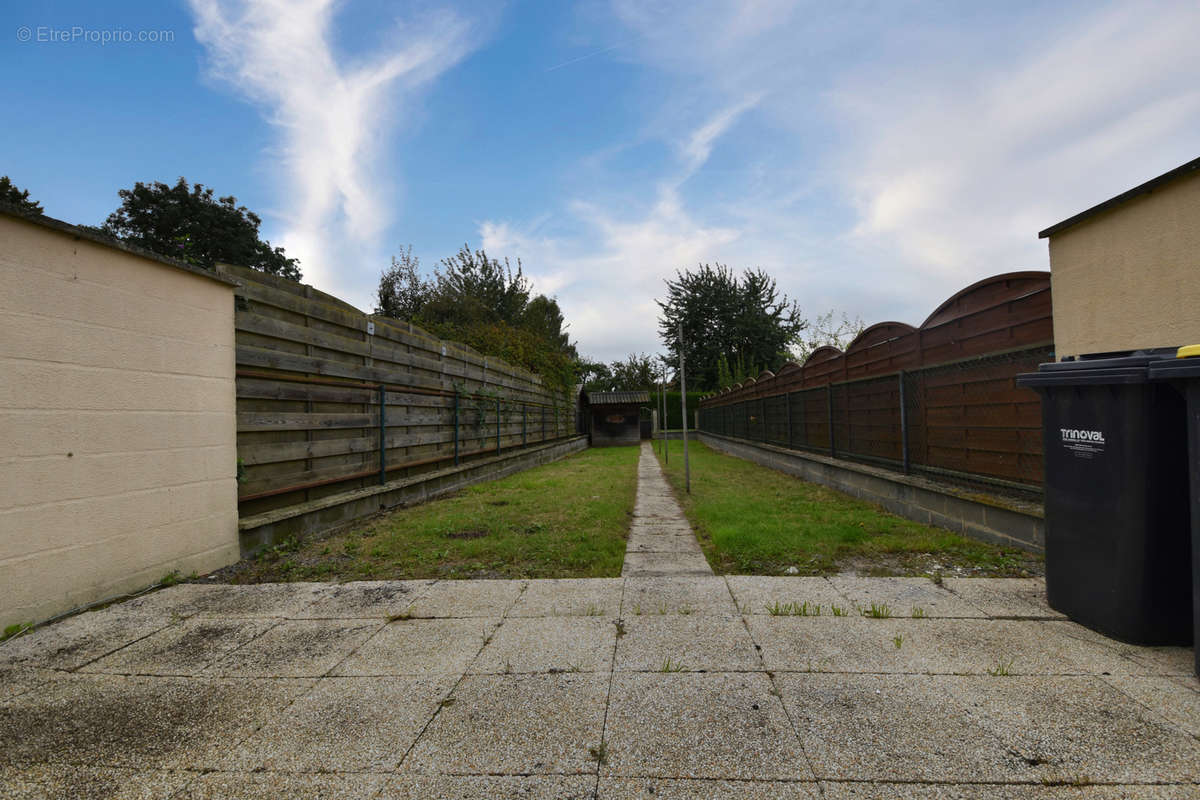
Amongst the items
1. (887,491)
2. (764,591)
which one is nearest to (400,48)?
(764,591)

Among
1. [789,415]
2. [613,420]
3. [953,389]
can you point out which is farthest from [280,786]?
[613,420]

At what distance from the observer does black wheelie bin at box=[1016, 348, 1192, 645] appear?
2236 millimetres

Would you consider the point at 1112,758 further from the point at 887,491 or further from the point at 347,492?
the point at 347,492

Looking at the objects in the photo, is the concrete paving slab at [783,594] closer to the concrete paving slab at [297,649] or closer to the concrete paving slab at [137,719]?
the concrete paving slab at [297,649]

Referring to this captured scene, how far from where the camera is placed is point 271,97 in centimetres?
618

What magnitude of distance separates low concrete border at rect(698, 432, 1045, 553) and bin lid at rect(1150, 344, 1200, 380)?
2016 millimetres

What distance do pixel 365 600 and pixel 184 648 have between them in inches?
36.4

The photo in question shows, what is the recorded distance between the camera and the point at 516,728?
1761 millimetres

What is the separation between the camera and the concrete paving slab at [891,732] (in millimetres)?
1502

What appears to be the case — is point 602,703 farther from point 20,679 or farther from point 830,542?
point 830,542

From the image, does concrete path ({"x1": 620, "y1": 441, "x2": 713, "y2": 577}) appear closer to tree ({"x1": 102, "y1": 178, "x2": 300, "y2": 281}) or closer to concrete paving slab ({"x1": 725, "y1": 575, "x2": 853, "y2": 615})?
concrete paving slab ({"x1": 725, "y1": 575, "x2": 853, "y2": 615})

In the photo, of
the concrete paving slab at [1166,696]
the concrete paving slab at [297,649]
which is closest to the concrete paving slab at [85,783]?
the concrete paving slab at [297,649]

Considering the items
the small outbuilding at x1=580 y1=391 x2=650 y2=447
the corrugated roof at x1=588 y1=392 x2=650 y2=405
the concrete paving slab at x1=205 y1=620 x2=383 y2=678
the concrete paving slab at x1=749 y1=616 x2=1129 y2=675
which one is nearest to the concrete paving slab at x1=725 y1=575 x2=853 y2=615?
the concrete paving slab at x1=749 y1=616 x2=1129 y2=675

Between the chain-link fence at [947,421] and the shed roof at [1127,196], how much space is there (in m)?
1.09
